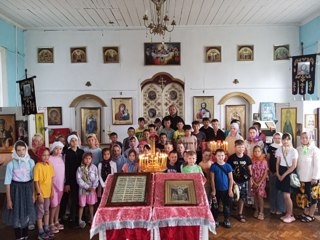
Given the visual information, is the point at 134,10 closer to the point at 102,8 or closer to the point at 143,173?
the point at 102,8

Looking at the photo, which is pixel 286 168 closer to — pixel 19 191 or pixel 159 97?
pixel 19 191

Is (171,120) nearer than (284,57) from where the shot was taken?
Yes

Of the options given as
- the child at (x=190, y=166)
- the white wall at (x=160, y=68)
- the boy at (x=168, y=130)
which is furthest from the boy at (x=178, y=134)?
the white wall at (x=160, y=68)

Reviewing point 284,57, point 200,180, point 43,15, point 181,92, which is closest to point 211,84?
point 181,92

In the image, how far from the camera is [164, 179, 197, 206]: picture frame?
345 cm

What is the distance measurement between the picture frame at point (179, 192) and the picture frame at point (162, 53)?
26.1 feet

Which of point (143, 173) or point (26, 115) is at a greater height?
point (26, 115)

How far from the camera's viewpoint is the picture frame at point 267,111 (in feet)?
36.7

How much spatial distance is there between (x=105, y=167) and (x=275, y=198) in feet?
11.1

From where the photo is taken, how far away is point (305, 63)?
834 centimetres

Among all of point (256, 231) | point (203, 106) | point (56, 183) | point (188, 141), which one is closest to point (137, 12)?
point (203, 106)

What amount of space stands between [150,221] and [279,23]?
987cm

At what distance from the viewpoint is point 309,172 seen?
224 inches

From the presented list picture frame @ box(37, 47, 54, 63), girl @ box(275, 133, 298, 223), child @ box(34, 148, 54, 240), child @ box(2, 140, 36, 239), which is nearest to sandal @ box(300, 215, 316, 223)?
girl @ box(275, 133, 298, 223)
